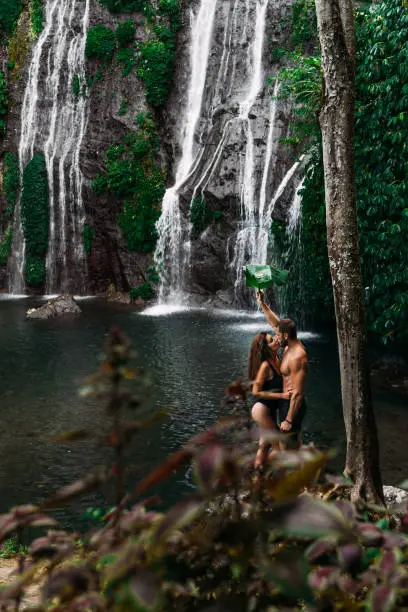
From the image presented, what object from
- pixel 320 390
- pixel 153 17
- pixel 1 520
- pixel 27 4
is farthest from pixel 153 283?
pixel 1 520

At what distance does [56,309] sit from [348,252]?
47.0 ft

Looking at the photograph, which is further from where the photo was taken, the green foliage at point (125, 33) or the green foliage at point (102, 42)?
the green foliage at point (102, 42)

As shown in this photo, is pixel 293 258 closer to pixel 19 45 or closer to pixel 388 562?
pixel 388 562

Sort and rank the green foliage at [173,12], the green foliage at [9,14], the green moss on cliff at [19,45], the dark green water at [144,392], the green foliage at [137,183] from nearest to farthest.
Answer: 1. the dark green water at [144,392]
2. the green foliage at [137,183]
3. the green foliage at [173,12]
4. the green moss on cliff at [19,45]
5. the green foliage at [9,14]

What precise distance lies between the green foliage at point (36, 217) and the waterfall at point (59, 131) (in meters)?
0.25

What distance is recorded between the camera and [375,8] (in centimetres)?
1164

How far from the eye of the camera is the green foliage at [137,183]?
22547 mm

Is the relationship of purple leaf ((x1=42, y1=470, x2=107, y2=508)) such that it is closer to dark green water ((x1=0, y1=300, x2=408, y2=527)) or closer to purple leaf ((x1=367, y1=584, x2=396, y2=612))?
purple leaf ((x1=367, y1=584, x2=396, y2=612))

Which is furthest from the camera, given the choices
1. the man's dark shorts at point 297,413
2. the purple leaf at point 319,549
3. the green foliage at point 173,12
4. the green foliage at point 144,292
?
the green foliage at point 173,12

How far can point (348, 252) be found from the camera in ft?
17.7

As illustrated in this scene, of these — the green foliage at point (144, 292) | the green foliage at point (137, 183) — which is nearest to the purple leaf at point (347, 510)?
the green foliage at point (144, 292)

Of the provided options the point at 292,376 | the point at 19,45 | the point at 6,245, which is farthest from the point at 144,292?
the point at 292,376

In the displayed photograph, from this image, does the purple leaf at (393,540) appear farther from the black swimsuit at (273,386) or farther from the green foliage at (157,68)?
the green foliage at (157,68)

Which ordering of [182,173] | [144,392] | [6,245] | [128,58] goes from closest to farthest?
[144,392] < [182,173] < [128,58] < [6,245]
